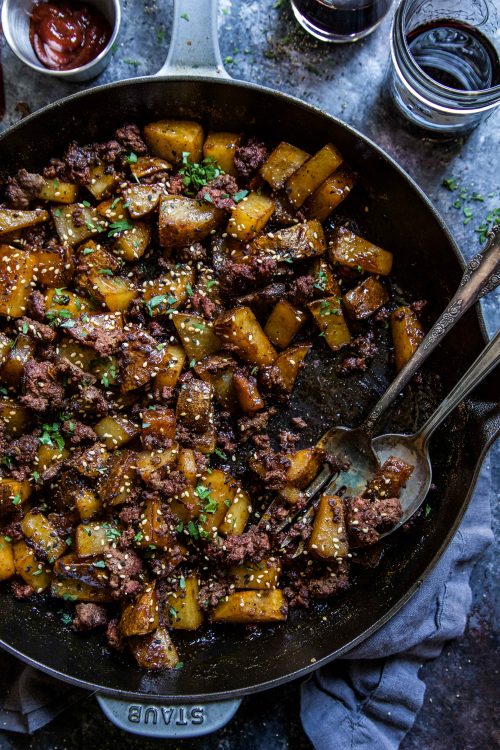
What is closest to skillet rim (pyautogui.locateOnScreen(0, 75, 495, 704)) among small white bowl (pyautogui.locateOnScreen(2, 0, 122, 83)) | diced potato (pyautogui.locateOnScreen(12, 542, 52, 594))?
small white bowl (pyautogui.locateOnScreen(2, 0, 122, 83))

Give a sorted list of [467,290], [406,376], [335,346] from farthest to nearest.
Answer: [335,346] < [406,376] < [467,290]

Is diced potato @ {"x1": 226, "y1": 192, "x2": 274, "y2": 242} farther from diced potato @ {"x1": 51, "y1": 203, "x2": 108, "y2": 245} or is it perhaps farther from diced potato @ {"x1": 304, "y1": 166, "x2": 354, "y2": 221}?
diced potato @ {"x1": 51, "y1": 203, "x2": 108, "y2": 245}

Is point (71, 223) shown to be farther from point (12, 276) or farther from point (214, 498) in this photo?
point (214, 498)

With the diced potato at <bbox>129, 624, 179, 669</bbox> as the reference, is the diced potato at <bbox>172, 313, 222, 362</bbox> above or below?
above

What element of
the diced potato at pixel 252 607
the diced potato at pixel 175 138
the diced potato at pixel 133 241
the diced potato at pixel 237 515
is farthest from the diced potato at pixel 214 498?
the diced potato at pixel 175 138

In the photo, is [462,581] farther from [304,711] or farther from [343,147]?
[343,147]

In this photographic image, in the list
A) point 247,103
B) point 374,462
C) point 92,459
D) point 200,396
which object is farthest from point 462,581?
point 247,103

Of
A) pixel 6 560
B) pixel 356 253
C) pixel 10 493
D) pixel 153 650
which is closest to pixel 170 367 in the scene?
pixel 10 493
